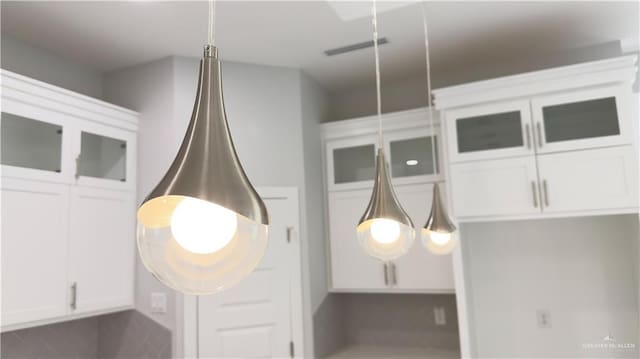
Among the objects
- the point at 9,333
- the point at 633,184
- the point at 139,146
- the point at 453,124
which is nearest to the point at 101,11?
the point at 139,146

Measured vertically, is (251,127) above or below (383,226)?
above

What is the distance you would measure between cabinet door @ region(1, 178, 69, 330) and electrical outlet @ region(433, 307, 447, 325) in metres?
2.42

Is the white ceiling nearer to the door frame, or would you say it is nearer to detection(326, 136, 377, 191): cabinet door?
detection(326, 136, 377, 191): cabinet door

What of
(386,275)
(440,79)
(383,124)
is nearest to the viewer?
(386,275)

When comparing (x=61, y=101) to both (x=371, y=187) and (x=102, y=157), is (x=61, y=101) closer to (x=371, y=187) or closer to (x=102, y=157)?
(x=102, y=157)

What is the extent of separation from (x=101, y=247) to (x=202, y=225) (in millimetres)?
2313

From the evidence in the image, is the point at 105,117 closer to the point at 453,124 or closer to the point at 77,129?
the point at 77,129

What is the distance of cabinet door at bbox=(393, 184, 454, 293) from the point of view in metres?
2.99

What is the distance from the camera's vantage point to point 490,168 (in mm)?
2666

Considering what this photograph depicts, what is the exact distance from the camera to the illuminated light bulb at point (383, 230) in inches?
54.2

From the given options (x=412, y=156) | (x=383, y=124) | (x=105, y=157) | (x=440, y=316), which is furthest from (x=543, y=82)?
(x=105, y=157)

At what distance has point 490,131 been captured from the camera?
8.88ft

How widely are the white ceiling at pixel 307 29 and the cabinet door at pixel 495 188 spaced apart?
32.7 inches

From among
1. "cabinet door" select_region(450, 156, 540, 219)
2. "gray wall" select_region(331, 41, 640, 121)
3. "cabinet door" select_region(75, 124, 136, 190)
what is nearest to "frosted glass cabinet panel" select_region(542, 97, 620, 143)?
"cabinet door" select_region(450, 156, 540, 219)
